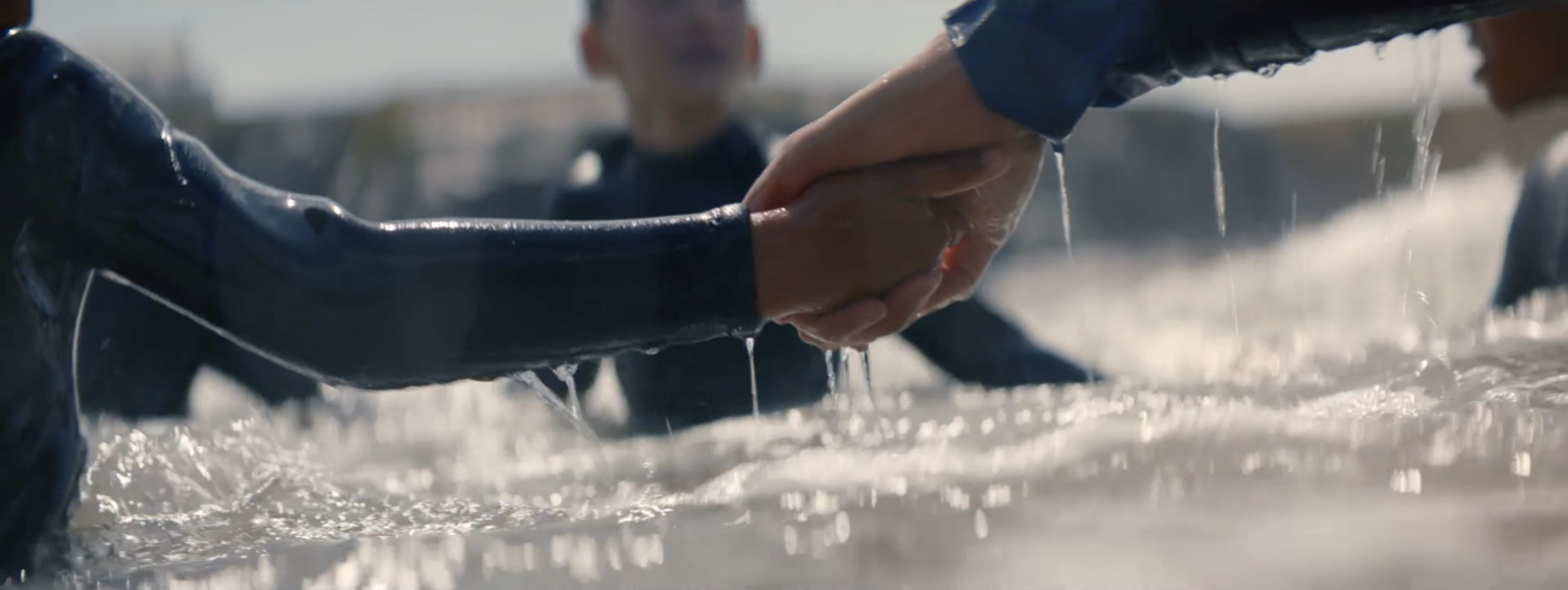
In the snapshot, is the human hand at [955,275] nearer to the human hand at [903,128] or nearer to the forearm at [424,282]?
the human hand at [903,128]

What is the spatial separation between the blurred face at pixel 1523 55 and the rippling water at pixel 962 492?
0.39 meters

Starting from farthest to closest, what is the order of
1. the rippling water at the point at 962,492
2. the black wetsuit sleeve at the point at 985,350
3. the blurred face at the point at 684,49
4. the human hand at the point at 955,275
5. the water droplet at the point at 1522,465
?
the blurred face at the point at 684,49 → the black wetsuit sleeve at the point at 985,350 → the human hand at the point at 955,275 → the water droplet at the point at 1522,465 → the rippling water at the point at 962,492

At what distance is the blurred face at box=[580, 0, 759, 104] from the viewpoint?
358 cm

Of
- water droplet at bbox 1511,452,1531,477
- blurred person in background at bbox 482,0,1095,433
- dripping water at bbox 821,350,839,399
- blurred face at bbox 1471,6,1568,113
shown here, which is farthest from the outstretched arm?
blurred face at bbox 1471,6,1568,113

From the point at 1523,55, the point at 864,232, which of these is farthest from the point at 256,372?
the point at 1523,55

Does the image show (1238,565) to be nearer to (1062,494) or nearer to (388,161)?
(1062,494)

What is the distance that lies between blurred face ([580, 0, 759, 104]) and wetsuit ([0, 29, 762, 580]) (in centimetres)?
207

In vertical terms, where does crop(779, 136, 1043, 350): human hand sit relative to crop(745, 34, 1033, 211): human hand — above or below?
below

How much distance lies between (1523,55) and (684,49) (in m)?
1.97

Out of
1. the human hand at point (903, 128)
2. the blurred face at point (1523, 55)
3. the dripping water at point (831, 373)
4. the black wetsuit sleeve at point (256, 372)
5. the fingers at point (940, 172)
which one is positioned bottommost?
the dripping water at point (831, 373)

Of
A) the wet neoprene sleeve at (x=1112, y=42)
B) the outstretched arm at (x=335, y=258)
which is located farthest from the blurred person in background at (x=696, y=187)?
the outstretched arm at (x=335, y=258)

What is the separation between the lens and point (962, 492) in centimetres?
140

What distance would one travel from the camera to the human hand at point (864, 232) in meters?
1.65

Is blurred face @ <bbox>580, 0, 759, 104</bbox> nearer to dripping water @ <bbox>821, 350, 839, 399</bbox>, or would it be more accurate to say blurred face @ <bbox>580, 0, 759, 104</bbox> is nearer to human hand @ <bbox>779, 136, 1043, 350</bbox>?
dripping water @ <bbox>821, 350, 839, 399</bbox>
